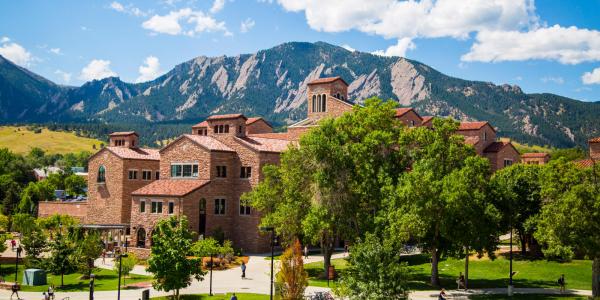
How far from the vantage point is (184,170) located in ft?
215

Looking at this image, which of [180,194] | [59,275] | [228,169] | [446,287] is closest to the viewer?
[446,287]

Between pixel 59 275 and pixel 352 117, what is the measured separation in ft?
101

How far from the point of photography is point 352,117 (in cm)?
4869

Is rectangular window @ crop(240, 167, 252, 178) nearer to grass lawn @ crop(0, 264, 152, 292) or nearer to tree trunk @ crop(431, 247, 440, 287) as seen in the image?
grass lawn @ crop(0, 264, 152, 292)

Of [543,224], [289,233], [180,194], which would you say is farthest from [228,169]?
[543,224]

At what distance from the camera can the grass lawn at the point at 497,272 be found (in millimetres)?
44812

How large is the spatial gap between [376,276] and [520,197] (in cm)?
2709

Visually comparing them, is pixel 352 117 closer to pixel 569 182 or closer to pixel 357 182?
pixel 357 182

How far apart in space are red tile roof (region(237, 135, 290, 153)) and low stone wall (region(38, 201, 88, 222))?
31362mm

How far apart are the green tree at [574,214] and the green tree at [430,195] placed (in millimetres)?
5836

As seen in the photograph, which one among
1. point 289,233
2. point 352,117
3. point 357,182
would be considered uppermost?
point 352,117

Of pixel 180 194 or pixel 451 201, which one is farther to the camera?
pixel 180 194

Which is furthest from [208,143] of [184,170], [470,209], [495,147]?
[495,147]

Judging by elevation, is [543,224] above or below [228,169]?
below
